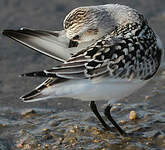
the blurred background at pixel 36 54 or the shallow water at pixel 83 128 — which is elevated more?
the blurred background at pixel 36 54

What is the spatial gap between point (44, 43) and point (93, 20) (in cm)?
64

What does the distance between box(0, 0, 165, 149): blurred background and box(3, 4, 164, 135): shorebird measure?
0.91 metres

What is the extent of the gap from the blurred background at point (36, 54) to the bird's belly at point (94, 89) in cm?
122

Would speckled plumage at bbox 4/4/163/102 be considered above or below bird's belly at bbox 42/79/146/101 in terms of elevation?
above

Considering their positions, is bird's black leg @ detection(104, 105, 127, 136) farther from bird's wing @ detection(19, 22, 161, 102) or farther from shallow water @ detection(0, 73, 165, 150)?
bird's wing @ detection(19, 22, 161, 102)

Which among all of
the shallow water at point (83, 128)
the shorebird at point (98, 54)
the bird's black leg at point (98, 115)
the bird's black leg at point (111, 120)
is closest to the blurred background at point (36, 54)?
the shallow water at point (83, 128)

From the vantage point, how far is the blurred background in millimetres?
6059

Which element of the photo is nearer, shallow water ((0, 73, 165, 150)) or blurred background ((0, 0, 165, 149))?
shallow water ((0, 73, 165, 150))

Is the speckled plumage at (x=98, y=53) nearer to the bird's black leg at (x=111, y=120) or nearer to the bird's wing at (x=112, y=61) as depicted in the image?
the bird's wing at (x=112, y=61)

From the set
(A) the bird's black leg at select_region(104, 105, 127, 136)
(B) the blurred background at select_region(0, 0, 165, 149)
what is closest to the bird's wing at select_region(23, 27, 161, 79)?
(A) the bird's black leg at select_region(104, 105, 127, 136)

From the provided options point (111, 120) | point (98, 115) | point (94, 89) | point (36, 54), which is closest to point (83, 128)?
point (98, 115)

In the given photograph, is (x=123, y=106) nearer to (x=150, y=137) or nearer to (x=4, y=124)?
(x=150, y=137)

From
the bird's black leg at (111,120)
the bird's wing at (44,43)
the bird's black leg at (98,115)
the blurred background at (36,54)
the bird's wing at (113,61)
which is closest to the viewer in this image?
the bird's wing at (113,61)

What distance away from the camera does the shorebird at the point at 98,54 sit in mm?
4488
